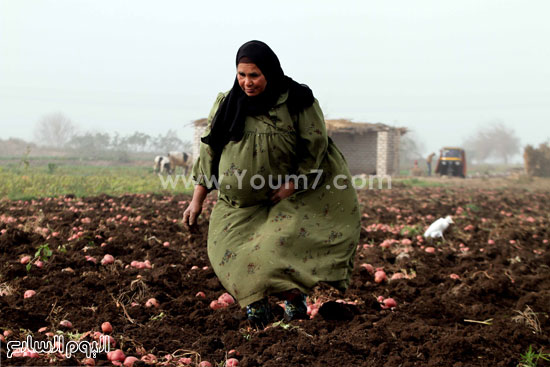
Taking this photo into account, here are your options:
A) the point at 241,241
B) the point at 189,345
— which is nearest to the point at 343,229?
the point at 241,241

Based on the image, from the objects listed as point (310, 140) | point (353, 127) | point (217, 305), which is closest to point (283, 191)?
point (310, 140)

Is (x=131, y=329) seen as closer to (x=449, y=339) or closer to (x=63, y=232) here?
(x=449, y=339)

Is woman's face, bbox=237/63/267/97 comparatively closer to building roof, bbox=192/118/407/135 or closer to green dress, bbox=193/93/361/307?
green dress, bbox=193/93/361/307

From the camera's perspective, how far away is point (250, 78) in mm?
2730

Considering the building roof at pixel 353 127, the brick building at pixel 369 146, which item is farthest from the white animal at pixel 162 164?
the building roof at pixel 353 127

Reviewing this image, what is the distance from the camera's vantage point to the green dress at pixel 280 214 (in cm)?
275

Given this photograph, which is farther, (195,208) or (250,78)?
(195,208)

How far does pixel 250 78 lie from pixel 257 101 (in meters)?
0.14

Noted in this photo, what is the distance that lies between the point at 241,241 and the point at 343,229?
0.55m

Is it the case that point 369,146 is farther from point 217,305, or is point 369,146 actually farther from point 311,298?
point 217,305

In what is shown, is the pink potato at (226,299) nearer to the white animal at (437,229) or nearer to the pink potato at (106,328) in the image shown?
the pink potato at (106,328)

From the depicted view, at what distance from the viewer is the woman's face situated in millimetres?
2717

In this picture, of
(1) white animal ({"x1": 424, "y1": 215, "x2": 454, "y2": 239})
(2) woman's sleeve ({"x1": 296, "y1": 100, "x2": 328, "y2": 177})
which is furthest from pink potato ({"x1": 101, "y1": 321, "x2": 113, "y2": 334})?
(1) white animal ({"x1": 424, "y1": 215, "x2": 454, "y2": 239})

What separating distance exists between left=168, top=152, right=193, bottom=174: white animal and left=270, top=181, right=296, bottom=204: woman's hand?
770 inches
